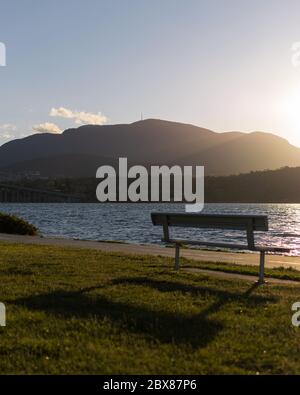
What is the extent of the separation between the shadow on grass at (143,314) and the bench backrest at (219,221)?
1741 millimetres

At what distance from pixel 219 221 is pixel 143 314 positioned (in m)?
3.82

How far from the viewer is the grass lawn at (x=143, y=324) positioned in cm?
497

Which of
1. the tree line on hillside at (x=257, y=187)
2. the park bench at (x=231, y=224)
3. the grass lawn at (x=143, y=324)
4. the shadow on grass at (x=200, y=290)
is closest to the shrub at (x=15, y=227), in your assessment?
the park bench at (x=231, y=224)

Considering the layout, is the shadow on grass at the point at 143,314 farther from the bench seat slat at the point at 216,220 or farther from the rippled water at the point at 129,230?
the rippled water at the point at 129,230

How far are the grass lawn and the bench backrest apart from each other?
3.08 ft

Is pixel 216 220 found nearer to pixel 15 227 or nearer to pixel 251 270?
pixel 251 270

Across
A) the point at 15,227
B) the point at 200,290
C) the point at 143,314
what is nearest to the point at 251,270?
the point at 200,290

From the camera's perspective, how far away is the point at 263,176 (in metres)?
181

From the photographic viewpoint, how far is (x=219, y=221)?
1014cm

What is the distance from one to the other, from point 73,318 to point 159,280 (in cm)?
305

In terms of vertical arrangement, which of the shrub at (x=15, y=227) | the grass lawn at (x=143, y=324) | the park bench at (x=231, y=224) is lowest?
the shrub at (x=15, y=227)

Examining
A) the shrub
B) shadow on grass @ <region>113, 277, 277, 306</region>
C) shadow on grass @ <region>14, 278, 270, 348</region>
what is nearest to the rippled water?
shadow on grass @ <region>113, 277, 277, 306</region>

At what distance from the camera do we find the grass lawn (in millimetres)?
4973
